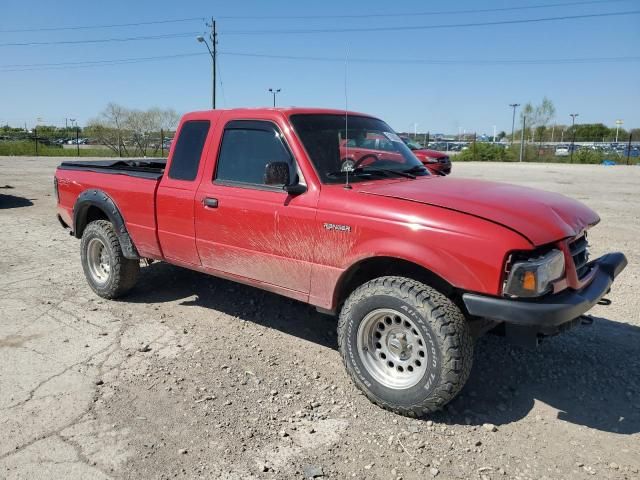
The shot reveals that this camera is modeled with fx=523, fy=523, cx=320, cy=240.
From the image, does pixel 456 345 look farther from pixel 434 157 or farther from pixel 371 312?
pixel 434 157

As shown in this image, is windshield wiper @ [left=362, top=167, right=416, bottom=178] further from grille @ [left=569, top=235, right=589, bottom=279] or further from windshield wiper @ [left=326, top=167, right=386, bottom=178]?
grille @ [left=569, top=235, right=589, bottom=279]

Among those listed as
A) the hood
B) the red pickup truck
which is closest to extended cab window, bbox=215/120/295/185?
the red pickup truck

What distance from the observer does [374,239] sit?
3.39 meters

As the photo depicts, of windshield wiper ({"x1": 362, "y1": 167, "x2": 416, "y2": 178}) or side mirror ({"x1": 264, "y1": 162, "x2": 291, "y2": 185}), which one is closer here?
side mirror ({"x1": 264, "y1": 162, "x2": 291, "y2": 185})

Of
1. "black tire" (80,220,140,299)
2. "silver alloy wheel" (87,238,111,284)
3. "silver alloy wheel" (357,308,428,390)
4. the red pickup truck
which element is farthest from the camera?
"silver alloy wheel" (87,238,111,284)

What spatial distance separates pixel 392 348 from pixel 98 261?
12.3 feet

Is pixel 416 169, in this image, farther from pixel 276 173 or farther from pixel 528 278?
pixel 528 278

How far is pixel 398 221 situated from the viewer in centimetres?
330

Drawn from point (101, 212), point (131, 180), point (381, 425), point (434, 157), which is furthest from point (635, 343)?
point (434, 157)

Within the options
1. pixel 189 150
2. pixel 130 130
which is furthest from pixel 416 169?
pixel 130 130

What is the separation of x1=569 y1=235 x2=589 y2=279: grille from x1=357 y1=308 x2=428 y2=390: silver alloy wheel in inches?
44.7

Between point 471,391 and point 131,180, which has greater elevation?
point 131,180

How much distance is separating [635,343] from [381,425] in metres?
2.58

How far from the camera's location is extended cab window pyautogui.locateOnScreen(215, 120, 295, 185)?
162 inches
